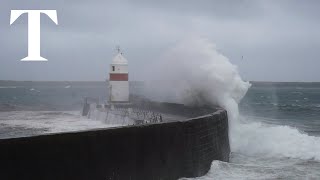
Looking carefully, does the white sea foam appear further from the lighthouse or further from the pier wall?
the pier wall

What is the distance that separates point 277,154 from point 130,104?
998 cm

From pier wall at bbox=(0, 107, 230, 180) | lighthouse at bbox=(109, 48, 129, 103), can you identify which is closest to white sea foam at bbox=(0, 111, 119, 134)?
lighthouse at bbox=(109, 48, 129, 103)

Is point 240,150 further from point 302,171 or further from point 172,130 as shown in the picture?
point 172,130

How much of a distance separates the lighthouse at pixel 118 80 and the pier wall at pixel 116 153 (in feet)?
37.9

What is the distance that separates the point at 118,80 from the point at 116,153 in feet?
47.0

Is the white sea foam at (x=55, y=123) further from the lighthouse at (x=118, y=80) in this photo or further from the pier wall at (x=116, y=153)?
the pier wall at (x=116, y=153)

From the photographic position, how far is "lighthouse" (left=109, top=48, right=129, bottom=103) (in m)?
21.7

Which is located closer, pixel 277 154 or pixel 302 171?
pixel 302 171

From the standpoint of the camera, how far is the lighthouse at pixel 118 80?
2170 cm

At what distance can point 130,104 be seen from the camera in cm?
2241

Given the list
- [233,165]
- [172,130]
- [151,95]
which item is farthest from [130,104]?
[172,130]

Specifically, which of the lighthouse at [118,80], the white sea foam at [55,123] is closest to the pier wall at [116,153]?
the white sea foam at [55,123]

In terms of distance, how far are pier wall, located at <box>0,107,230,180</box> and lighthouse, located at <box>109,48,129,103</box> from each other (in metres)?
11.6

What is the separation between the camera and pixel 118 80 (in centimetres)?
2175
